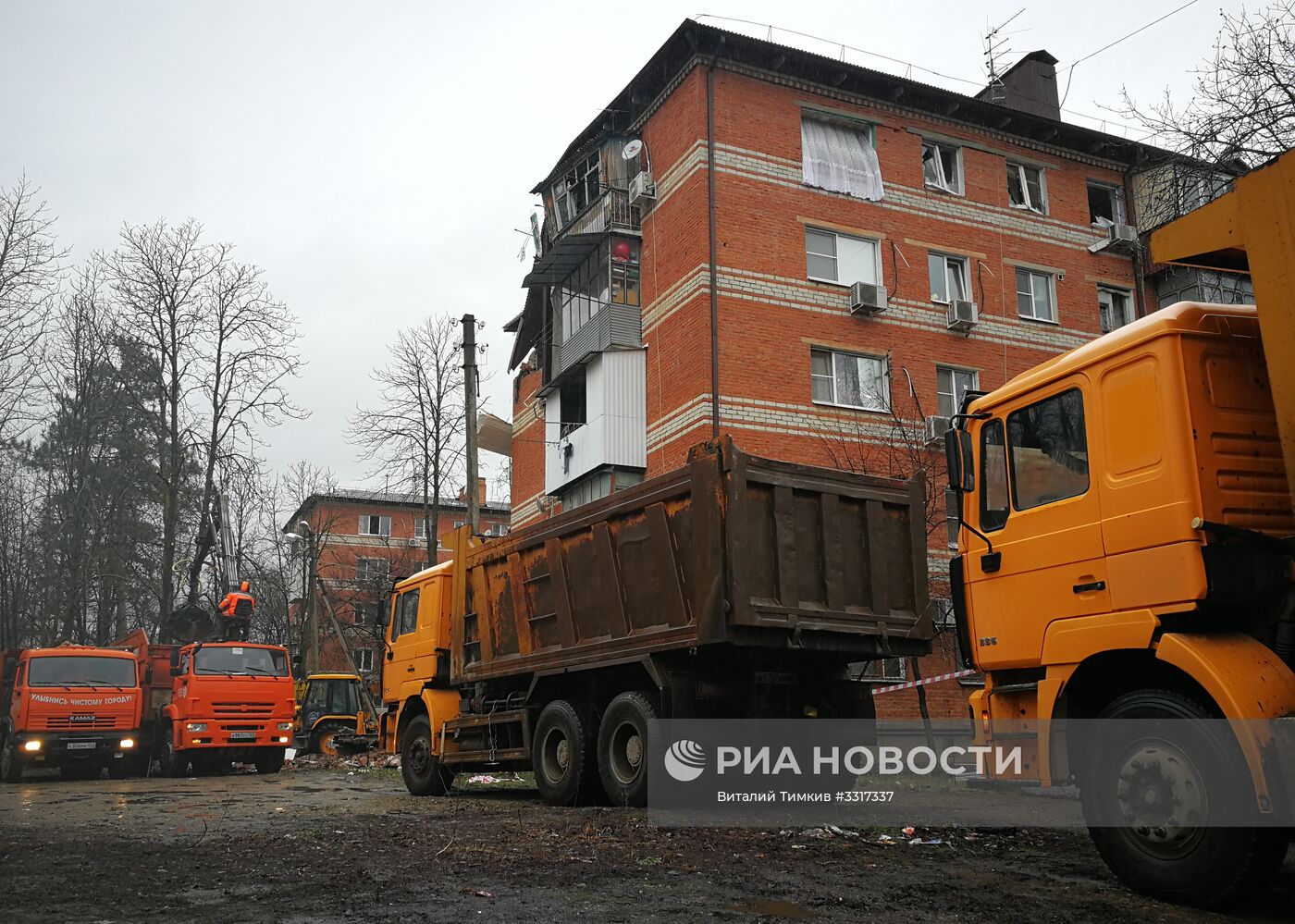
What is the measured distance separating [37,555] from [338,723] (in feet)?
39.1

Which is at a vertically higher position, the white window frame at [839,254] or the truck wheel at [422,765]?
the white window frame at [839,254]

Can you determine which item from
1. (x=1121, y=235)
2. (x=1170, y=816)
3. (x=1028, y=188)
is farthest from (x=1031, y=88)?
(x=1170, y=816)

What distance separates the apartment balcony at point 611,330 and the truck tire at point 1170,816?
61.1ft

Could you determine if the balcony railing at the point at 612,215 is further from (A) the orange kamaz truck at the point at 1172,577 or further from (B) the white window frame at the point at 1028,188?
(A) the orange kamaz truck at the point at 1172,577

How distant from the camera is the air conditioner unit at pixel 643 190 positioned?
2375 cm

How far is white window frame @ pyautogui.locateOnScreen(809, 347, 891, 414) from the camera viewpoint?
891 inches

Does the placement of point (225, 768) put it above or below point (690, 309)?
below

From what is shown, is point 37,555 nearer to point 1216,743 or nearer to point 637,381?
point 637,381

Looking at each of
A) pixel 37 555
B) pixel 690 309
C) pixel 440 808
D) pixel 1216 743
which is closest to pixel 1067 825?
pixel 1216 743

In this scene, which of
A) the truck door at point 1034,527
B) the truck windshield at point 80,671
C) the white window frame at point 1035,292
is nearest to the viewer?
the truck door at point 1034,527

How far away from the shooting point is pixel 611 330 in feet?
78.0

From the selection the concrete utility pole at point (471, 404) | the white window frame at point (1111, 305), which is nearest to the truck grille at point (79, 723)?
the concrete utility pole at point (471, 404)

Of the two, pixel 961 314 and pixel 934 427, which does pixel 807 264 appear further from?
pixel 934 427

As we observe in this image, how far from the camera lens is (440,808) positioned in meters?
11.5
